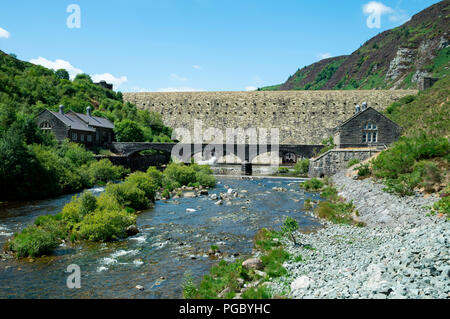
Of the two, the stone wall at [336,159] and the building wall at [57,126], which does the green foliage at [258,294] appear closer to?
the stone wall at [336,159]

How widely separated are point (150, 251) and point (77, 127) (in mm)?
38337

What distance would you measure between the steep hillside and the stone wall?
159ft

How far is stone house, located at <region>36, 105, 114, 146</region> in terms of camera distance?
4541 centimetres

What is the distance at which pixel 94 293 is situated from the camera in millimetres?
10391

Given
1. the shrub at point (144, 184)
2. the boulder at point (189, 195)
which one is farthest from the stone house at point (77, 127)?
the shrub at point (144, 184)

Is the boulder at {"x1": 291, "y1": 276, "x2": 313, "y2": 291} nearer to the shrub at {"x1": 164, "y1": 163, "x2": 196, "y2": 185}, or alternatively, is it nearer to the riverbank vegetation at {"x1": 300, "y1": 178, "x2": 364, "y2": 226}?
the riverbank vegetation at {"x1": 300, "y1": 178, "x2": 364, "y2": 226}

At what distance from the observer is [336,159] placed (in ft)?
124

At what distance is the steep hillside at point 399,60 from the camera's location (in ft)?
263

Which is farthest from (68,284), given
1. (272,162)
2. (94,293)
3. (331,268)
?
(272,162)

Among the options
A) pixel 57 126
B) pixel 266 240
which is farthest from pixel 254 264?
pixel 57 126

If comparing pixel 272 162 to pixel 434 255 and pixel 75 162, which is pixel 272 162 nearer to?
pixel 75 162

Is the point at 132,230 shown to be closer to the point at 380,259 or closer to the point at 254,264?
the point at 254,264

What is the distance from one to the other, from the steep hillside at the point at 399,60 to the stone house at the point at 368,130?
41.6 meters
